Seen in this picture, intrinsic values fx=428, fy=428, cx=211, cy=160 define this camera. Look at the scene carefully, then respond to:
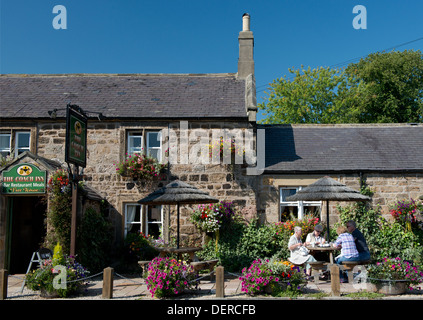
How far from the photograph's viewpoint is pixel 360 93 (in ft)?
91.3

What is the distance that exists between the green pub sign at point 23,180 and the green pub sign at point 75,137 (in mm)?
1672

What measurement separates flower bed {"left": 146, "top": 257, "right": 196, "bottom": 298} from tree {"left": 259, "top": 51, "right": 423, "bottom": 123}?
21272 millimetres

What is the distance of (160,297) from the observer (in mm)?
8664

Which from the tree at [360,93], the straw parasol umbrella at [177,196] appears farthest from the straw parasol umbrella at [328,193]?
the tree at [360,93]

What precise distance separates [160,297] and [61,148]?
7.15m

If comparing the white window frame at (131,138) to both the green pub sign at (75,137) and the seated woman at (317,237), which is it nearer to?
the green pub sign at (75,137)

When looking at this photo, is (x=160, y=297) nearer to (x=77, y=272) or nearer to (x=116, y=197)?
(x=77, y=272)

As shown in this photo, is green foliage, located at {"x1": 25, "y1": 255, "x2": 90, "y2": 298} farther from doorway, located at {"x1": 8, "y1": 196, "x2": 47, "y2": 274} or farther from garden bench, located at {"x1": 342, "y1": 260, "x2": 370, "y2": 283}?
garden bench, located at {"x1": 342, "y1": 260, "x2": 370, "y2": 283}

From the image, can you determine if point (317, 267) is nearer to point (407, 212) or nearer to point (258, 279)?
point (258, 279)

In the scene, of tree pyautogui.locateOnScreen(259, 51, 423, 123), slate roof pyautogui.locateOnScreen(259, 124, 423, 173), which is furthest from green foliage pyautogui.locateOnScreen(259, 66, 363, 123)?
slate roof pyautogui.locateOnScreen(259, 124, 423, 173)

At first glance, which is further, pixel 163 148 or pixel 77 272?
pixel 163 148

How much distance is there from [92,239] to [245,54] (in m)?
8.96

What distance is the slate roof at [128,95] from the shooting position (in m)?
14.1

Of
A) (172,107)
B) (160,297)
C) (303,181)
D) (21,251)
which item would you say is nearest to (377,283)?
(160,297)
